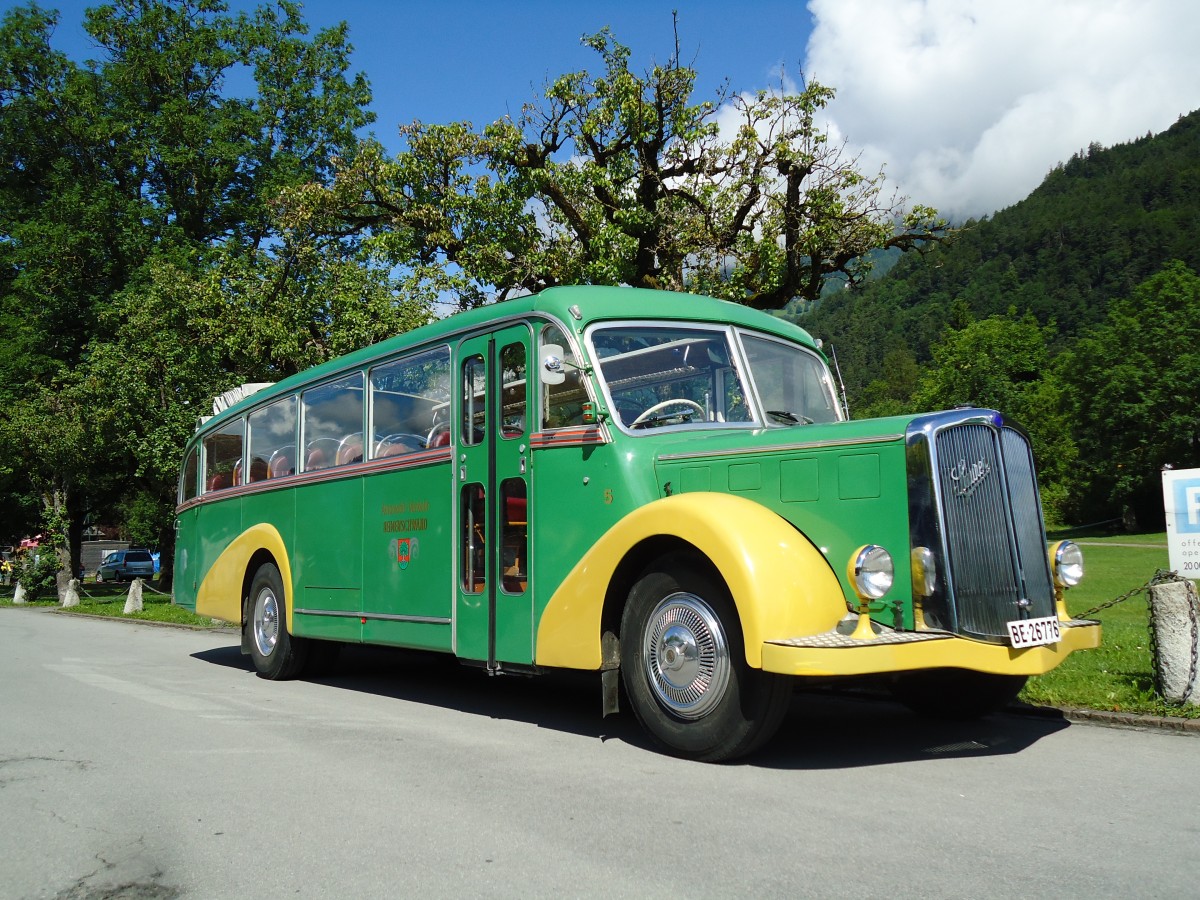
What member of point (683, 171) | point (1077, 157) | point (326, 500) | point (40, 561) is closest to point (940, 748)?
point (326, 500)

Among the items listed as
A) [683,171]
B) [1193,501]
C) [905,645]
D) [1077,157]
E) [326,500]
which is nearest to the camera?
[905,645]

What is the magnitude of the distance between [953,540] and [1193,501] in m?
4.85

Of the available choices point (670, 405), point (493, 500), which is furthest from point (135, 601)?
point (670, 405)

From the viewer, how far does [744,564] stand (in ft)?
18.0

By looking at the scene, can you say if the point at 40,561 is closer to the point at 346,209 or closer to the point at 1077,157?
the point at 346,209

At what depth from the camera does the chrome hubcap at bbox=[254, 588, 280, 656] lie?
10688mm

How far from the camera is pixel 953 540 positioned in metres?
5.58

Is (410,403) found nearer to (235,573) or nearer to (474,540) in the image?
(474,540)

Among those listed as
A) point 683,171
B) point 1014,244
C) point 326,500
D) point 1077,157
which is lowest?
point 326,500

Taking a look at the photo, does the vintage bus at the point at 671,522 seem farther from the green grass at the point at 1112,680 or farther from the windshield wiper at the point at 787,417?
the green grass at the point at 1112,680

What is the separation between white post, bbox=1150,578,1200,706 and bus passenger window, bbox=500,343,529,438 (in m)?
4.40

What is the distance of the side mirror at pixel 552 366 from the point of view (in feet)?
21.9

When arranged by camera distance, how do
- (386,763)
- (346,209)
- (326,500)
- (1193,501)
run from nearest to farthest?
(386,763)
(1193,501)
(326,500)
(346,209)

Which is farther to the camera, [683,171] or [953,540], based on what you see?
[683,171]
